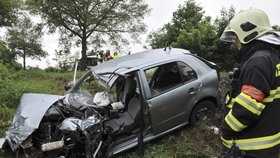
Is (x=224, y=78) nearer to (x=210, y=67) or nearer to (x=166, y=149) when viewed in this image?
(x=210, y=67)

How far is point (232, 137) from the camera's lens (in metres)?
2.32

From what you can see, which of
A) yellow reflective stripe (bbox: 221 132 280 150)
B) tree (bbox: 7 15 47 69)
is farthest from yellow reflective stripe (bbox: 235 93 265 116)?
tree (bbox: 7 15 47 69)

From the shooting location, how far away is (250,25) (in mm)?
2229

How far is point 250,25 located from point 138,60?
2.97 m

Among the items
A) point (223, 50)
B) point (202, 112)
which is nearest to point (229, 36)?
point (202, 112)

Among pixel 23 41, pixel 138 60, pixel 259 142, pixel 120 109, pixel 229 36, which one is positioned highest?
pixel 23 41

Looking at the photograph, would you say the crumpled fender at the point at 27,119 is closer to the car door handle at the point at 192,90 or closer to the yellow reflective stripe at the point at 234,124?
the car door handle at the point at 192,90

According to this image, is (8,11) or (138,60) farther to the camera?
(8,11)

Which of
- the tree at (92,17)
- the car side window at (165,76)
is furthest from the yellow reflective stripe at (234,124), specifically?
the tree at (92,17)

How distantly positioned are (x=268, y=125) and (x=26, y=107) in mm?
3861

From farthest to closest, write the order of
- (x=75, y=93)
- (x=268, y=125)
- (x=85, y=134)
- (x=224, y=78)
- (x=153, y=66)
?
(x=224, y=78) < (x=75, y=93) < (x=153, y=66) < (x=85, y=134) < (x=268, y=125)

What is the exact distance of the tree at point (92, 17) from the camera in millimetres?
24500

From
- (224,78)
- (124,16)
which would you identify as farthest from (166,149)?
(124,16)

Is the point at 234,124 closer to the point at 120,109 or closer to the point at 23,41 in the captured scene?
the point at 120,109
